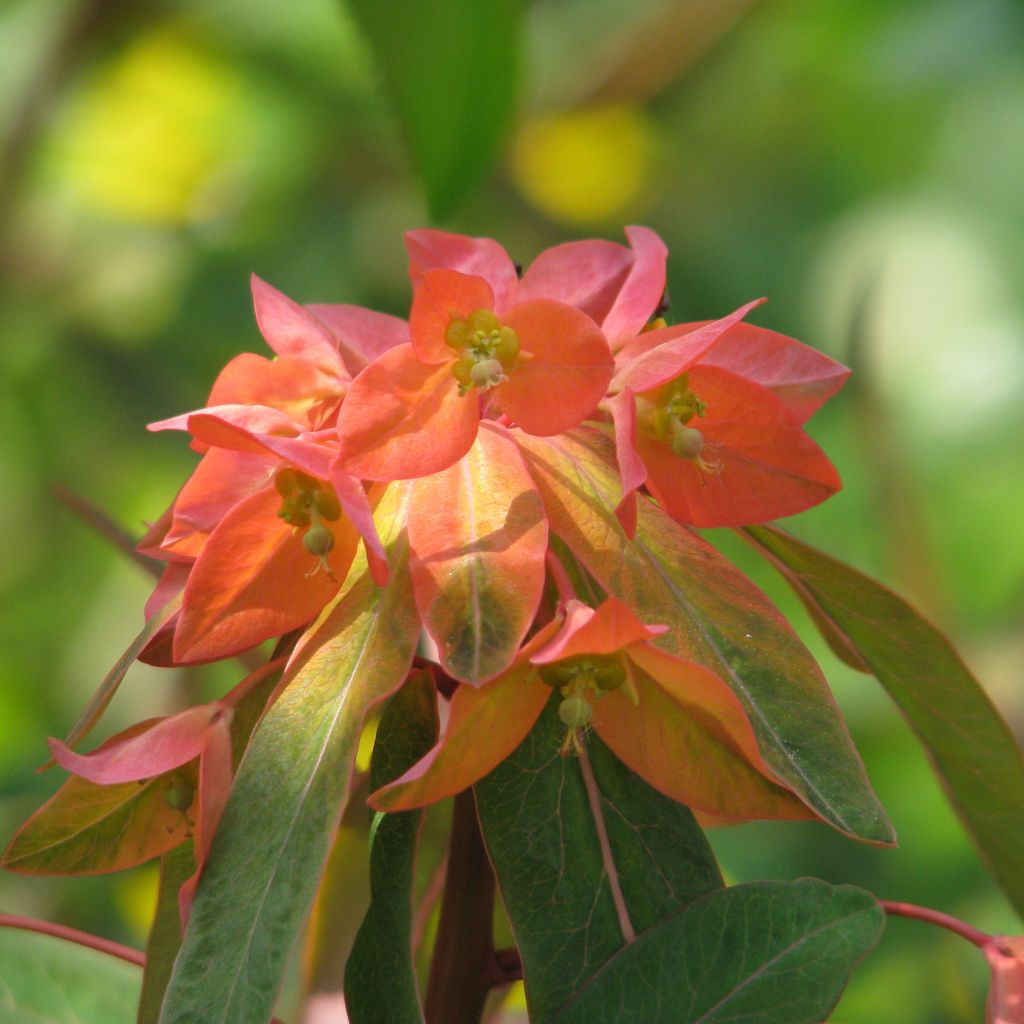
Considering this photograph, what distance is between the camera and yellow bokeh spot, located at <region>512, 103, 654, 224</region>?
7.94ft

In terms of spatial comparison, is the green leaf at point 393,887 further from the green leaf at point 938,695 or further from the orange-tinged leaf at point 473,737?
the green leaf at point 938,695

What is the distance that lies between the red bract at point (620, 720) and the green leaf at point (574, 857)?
0.07 feet

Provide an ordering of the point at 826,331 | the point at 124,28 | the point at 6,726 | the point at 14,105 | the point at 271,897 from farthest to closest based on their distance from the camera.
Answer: the point at 826,331, the point at 124,28, the point at 6,726, the point at 14,105, the point at 271,897

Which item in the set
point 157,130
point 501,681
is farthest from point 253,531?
point 157,130

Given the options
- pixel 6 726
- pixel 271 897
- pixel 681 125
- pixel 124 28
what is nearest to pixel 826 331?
pixel 681 125

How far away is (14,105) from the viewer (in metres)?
1.77

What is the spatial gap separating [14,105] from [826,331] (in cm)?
155

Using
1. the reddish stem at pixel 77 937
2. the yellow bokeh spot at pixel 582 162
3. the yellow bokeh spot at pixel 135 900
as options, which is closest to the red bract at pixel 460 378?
the reddish stem at pixel 77 937

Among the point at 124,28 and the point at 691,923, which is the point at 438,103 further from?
the point at 124,28

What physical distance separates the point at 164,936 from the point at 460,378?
28cm

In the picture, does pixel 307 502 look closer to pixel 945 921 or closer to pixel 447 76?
pixel 447 76

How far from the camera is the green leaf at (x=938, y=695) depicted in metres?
0.60

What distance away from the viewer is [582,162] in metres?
2.47

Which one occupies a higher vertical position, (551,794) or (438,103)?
(438,103)
